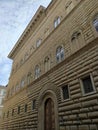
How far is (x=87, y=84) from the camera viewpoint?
6879 mm

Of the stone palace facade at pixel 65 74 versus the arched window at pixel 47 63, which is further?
the arched window at pixel 47 63

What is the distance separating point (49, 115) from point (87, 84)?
14.1 feet

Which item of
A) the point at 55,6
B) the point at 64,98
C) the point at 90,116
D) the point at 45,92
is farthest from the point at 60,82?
the point at 55,6

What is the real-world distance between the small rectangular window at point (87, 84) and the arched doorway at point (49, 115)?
11.4 feet

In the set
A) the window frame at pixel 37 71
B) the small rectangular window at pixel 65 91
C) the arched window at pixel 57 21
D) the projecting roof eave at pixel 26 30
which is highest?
the projecting roof eave at pixel 26 30

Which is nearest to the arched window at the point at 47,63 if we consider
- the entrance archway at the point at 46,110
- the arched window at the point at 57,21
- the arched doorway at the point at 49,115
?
the entrance archway at the point at 46,110

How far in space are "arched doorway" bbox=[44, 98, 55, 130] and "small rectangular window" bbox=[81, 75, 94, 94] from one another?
348cm

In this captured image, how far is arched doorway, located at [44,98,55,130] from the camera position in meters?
9.00

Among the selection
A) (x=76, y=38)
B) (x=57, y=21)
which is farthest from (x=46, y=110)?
(x=57, y=21)

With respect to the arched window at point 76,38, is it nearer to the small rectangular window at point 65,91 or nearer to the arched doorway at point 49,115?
the small rectangular window at point 65,91

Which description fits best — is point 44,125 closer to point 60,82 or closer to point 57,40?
point 60,82

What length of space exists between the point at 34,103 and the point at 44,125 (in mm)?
2412

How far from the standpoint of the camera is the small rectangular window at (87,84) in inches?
261

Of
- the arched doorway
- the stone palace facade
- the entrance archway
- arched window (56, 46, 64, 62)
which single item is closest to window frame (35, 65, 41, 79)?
the stone palace facade
